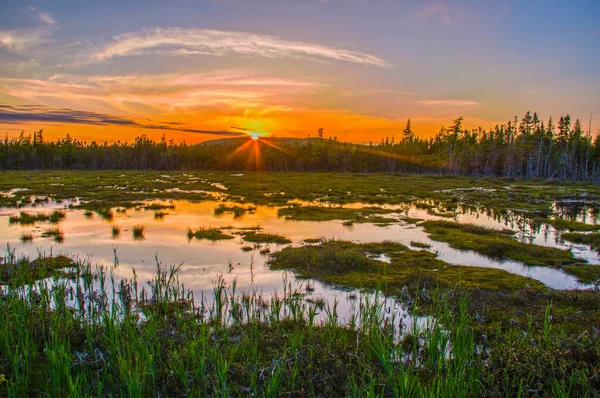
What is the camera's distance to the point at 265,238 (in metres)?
19.4

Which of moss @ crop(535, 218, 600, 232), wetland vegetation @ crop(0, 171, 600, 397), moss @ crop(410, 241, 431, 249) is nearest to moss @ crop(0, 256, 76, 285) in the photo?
wetland vegetation @ crop(0, 171, 600, 397)

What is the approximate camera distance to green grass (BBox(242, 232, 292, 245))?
18.9 m

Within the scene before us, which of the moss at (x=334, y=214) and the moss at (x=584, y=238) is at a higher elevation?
the moss at (x=584, y=238)

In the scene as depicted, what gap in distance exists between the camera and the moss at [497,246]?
16.1m

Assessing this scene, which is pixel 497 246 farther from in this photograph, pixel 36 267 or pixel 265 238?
pixel 36 267

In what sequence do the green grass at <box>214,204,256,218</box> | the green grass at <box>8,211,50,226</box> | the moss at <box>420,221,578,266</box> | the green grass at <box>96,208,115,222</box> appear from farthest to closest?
the green grass at <box>214,204,256,218</box> < the green grass at <box>96,208,115,222</box> < the green grass at <box>8,211,50,226</box> < the moss at <box>420,221,578,266</box>

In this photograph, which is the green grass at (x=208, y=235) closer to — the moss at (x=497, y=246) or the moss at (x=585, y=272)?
the moss at (x=497, y=246)

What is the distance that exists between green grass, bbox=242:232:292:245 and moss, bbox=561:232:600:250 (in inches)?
615

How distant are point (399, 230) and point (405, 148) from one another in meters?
123

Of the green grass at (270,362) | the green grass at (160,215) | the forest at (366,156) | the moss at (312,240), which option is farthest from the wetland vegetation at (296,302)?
the forest at (366,156)

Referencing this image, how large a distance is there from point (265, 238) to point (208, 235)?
318cm

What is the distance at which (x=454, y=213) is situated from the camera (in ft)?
102

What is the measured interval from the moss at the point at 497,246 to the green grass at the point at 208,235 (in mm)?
11544

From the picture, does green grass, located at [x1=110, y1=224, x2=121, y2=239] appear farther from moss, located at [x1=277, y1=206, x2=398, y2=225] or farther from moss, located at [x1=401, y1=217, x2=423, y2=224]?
moss, located at [x1=401, y1=217, x2=423, y2=224]
